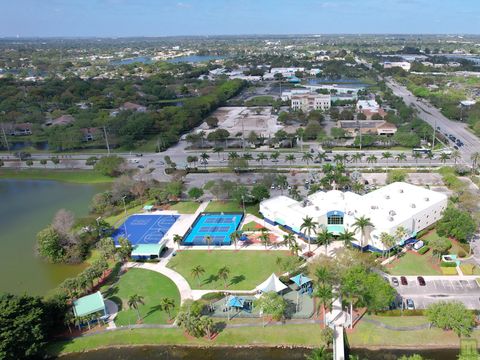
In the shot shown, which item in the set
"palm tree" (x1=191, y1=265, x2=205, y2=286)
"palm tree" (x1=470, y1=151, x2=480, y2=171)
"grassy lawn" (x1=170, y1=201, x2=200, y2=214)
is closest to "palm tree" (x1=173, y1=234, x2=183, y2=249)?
"palm tree" (x1=191, y1=265, x2=205, y2=286)

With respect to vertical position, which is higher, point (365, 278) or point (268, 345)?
point (365, 278)

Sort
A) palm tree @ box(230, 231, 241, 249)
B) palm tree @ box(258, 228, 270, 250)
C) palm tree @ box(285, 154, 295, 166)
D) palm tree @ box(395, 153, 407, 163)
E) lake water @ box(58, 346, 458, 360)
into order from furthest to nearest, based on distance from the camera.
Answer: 1. palm tree @ box(285, 154, 295, 166)
2. palm tree @ box(395, 153, 407, 163)
3. palm tree @ box(230, 231, 241, 249)
4. palm tree @ box(258, 228, 270, 250)
5. lake water @ box(58, 346, 458, 360)

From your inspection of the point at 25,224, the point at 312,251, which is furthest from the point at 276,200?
the point at 25,224

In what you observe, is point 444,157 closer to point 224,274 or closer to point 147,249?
point 224,274

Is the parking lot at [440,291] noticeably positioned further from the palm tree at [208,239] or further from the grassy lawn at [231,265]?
the palm tree at [208,239]

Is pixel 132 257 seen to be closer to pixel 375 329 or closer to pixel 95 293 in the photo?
pixel 95 293

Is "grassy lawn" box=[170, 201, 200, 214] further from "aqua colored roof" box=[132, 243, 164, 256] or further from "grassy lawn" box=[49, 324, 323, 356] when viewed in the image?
"grassy lawn" box=[49, 324, 323, 356]

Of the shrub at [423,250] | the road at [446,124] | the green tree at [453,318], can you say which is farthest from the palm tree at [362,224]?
the road at [446,124]

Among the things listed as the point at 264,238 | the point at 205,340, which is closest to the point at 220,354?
the point at 205,340
